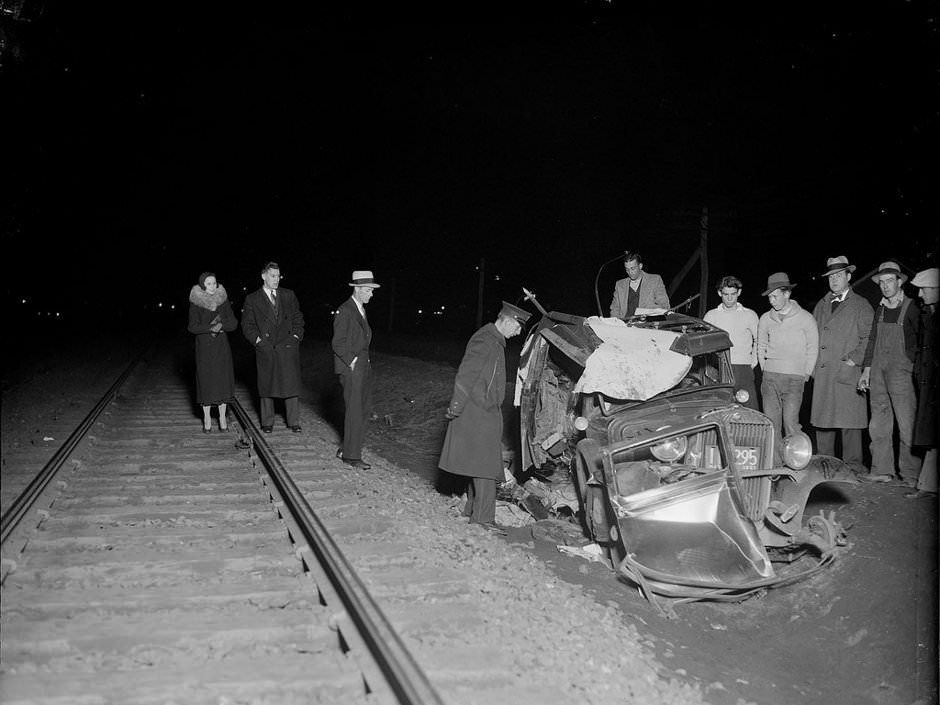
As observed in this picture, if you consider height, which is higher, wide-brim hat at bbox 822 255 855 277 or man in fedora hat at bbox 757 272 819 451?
wide-brim hat at bbox 822 255 855 277

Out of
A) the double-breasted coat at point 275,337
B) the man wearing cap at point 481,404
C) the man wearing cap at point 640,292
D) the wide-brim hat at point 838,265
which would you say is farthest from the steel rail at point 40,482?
→ the wide-brim hat at point 838,265

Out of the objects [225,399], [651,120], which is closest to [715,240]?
[651,120]

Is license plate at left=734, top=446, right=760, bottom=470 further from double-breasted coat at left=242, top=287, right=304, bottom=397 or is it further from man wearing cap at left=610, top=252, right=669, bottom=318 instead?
double-breasted coat at left=242, top=287, right=304, bottom=397

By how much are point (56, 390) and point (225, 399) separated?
6441mm

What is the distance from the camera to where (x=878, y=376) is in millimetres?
7336

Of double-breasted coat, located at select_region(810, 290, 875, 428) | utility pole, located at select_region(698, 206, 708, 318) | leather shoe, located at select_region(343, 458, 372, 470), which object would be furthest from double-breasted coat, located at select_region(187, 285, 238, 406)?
utility pole, located at select_region(698, 206, 708, 318)

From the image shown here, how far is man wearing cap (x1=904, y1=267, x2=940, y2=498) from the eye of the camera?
22.1 ft

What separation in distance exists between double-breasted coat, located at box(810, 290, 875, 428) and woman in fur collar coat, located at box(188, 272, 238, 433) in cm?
730

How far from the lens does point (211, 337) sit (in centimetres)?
930

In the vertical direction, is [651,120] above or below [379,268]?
above

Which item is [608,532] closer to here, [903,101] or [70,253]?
[903,101]

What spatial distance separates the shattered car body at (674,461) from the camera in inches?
225

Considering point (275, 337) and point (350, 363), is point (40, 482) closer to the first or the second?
point (350, 363)

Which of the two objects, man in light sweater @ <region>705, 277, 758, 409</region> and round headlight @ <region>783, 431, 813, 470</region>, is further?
man in light sweater @ <region>705, 277, 758, 409</region>
